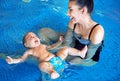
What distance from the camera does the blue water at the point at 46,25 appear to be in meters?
2.04

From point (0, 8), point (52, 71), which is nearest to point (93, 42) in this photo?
point (52, 71)

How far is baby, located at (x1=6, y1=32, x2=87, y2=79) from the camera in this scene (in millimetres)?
1815

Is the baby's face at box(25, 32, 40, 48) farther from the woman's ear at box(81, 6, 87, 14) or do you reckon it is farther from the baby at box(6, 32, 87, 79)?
the woman's ear at box(81, 6, 87, 14)

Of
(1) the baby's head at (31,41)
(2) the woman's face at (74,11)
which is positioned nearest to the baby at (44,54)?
(1) the baby's head at (31,41)

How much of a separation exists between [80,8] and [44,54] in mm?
411

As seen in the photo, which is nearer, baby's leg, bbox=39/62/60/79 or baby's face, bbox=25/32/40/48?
baby's leg, bbox=39/62/60/79

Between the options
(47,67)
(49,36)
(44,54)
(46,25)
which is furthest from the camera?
(46,25)

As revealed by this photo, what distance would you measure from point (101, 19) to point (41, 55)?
98cm

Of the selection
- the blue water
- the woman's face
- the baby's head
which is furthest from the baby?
the woman's face

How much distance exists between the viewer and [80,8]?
1.81m

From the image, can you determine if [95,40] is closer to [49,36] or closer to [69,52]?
[69,52]

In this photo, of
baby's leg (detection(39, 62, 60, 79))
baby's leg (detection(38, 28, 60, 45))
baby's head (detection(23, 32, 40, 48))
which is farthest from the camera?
baby's leg (detection(38, 28, 60, 45))

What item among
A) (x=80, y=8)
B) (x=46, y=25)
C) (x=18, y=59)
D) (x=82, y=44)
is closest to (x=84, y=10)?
(x=80, y=8)

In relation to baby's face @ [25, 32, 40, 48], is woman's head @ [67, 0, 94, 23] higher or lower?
higher
